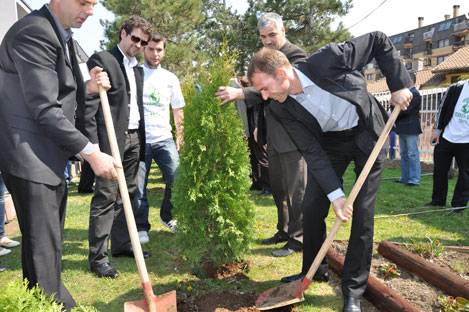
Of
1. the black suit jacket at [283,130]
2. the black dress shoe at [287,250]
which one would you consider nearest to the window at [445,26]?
the black suit jacket at [283,130]

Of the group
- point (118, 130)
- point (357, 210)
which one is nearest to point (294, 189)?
point (357, 210)

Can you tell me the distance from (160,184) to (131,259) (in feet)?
17.1

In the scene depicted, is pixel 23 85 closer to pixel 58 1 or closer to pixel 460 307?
pixel 58 1

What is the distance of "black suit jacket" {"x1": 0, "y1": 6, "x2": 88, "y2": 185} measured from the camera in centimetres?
245

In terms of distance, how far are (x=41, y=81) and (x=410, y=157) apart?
8054mm

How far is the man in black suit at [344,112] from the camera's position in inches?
123

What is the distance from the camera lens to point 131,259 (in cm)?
462

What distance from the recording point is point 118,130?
4223 millimetres

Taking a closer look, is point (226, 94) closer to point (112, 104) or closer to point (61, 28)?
point (112, 104)

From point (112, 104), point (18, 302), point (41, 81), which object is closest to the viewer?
point (18, 302)

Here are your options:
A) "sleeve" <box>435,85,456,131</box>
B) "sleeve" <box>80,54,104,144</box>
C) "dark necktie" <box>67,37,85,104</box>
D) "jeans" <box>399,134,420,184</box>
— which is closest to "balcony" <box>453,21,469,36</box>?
"jeans" <box>399,134,420,184</box>

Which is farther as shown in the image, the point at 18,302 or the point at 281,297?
the point at 281,297

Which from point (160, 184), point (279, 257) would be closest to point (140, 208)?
point (279, 257)

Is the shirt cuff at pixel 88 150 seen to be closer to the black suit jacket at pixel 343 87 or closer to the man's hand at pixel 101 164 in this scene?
the man's hand at pixel 101 164
